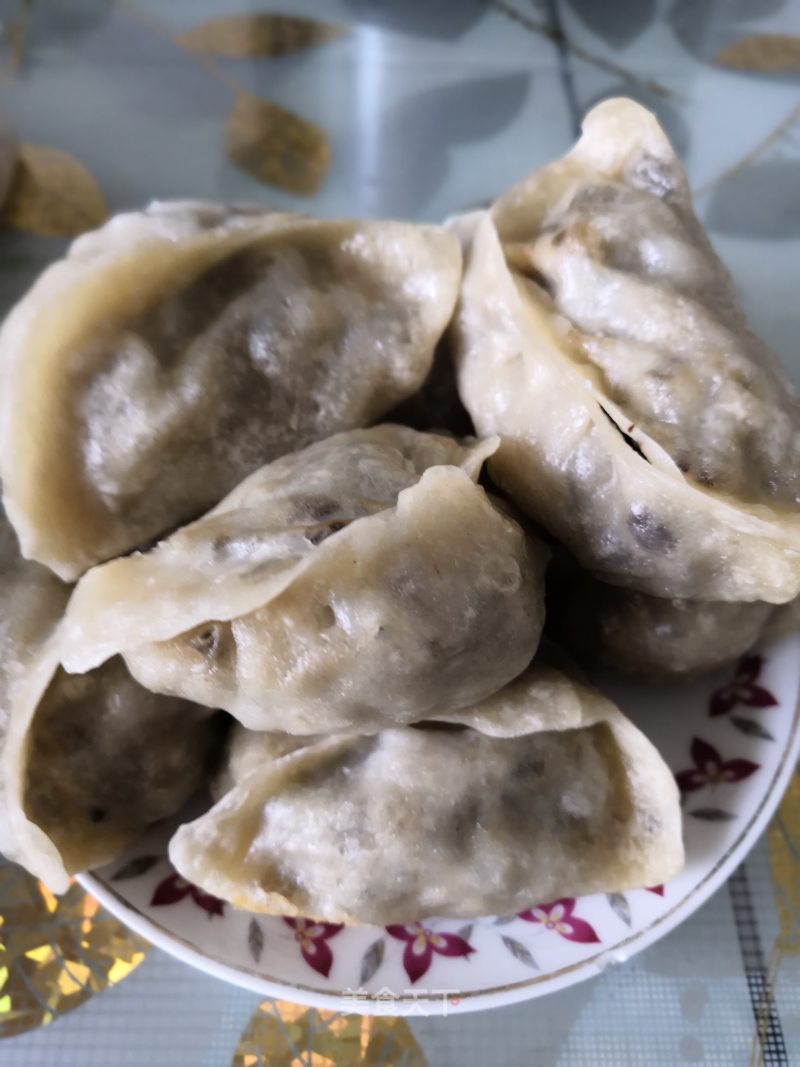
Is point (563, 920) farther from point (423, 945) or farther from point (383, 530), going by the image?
point (383, 530)

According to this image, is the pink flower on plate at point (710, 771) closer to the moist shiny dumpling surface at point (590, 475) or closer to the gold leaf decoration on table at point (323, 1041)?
the moist shiny dumpling surface at point (590, 475)

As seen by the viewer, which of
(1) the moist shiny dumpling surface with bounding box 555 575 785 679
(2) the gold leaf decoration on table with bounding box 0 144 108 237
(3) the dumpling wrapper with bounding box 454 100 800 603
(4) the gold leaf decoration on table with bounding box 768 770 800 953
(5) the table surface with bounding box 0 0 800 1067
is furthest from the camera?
(5) the table surface with bounding box 0 0 800 1067

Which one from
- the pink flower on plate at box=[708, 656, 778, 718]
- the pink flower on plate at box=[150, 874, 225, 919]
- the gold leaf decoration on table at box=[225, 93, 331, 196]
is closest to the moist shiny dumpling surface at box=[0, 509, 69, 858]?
the pink flower on plate at box=[150, 874, 225, 919]

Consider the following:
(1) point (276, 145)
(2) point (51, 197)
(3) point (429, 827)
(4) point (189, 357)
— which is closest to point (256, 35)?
(1) point (276, 145)

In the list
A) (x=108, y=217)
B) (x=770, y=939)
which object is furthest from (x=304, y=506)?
(x=108, y=217)

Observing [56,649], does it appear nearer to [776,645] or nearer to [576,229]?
[576,229]

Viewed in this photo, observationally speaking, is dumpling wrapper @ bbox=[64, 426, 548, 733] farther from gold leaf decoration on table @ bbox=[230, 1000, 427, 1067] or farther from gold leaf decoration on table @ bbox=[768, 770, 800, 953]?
gold leaf decoration on table @ bbox=[768, 770, 800, 953]
